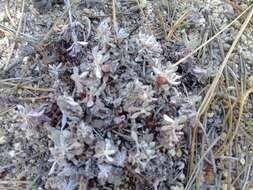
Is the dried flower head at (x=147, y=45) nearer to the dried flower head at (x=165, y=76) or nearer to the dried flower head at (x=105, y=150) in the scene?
the dried flower head at (x=165, y=76)

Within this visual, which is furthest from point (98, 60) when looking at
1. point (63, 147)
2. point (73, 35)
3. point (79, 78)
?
point (63, 147)

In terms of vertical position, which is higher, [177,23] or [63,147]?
[177,23]

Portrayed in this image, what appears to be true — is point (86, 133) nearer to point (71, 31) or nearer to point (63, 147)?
point (63, 147)

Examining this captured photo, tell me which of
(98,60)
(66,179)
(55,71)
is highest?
(98,60)

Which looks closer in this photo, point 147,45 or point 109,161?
point 109,161

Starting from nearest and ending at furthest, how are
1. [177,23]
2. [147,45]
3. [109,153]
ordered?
[109,153]
[147,45]
[177,23]

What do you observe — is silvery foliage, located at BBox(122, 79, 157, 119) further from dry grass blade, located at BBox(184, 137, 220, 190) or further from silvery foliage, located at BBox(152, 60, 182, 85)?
dry grass blade, located at BBox(184, 137, 220, 190)

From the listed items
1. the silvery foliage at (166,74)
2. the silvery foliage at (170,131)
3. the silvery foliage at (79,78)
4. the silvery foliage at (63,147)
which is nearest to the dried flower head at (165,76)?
the silvery foliage at (166,74)

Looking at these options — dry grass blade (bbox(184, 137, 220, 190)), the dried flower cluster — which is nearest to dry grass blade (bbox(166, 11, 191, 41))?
the dried flower cluster

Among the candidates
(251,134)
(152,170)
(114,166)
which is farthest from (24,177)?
(251,134)
